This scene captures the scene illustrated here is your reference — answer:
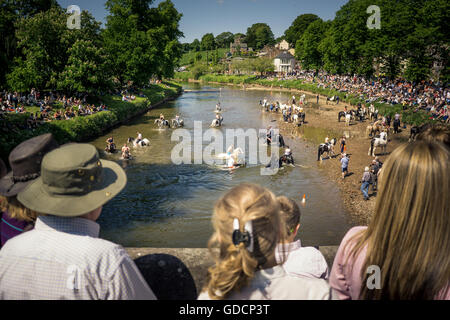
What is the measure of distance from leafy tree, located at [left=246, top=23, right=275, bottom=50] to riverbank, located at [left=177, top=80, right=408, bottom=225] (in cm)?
13076

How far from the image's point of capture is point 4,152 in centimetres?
1739

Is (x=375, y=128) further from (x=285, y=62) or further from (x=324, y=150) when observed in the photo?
(x=285, y=62)

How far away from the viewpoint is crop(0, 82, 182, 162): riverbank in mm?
19219

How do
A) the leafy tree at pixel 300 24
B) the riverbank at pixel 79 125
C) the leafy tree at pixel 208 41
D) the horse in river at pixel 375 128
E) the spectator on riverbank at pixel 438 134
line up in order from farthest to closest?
the leafy tree at pixel 208 41, the leafy tree at pixel 300 24, the horse in river at pixel 375 128, the riverbank at pixel 79 125, the spectator on riverbank at pixel 438 134

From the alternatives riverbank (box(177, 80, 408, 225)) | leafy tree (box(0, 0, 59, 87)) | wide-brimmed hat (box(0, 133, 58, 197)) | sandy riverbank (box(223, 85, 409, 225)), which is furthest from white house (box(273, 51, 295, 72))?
→ wide-brimmed hat (box(0, 133, 58, 197))

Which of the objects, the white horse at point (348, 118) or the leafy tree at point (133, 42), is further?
the leafy tree at point (133, 42)

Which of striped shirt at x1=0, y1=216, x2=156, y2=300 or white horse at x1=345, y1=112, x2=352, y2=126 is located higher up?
white horse at x1=345, y1=112, x2=352, y2=126

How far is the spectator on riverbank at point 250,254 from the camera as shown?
1702 millimetres

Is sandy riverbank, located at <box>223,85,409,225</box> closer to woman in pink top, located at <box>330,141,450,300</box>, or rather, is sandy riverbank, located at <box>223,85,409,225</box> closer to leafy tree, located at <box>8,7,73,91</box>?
woman in pink top, located at <box>330,141,450,300</box>

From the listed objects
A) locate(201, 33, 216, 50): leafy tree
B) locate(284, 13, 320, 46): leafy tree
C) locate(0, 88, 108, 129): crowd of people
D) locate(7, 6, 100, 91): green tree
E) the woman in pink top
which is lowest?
the woman in pink top

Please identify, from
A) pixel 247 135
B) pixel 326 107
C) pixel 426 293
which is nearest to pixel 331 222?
pixel 426 293

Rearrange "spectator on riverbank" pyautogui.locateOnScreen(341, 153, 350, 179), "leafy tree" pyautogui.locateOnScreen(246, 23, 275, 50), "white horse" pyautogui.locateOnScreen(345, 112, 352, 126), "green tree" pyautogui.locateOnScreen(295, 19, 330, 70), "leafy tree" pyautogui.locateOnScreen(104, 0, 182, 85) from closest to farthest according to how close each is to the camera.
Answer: "spectator on riverbank" pyautogui.locateOnScreen(341, 153, 350, 179) → "white horse" pyautogui.locateOnScreen(345, 112, 352, 126) → "leafy tree" pyautogui.locateOnScreen(104, 0, 182, 85) → "green tree" pyautogui.locateOnScreen(295, 19, 330, 70) → "leafy tree" pyautogui.locateOnScreen(246, 23, 275, 50)

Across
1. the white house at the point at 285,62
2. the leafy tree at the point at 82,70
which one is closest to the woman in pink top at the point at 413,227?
the leafy tree at the point at 82,70

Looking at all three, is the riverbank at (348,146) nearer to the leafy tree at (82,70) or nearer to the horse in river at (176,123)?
the horse in river at (176,123)
